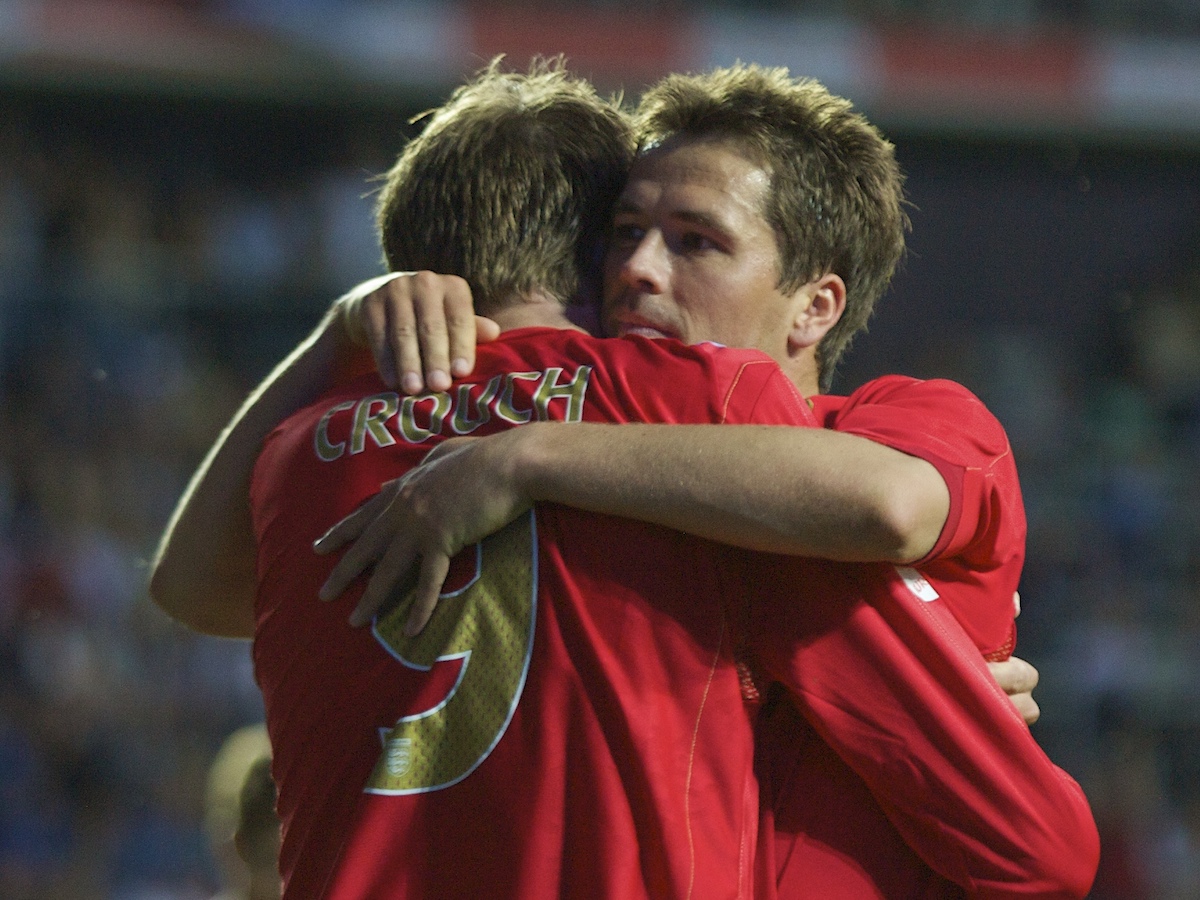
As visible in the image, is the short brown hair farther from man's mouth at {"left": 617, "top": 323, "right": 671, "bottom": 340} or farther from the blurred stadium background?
the blurred stadium background

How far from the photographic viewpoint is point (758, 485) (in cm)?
175

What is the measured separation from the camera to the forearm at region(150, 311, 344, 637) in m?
2.35

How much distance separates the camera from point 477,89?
7.79 ft

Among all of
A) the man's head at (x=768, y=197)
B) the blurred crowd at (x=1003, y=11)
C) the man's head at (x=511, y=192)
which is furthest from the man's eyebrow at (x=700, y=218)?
the blurred crowd at (x=1003, y=11)

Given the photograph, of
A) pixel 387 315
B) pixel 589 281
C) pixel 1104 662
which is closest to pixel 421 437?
pixel 387 315

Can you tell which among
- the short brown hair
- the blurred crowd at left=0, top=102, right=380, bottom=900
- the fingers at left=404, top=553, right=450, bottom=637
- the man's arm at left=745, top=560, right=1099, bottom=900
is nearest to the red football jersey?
the man's arm at left=745, top=560, right=1099, bottom=900

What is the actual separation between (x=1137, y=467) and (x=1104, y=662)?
1987mm

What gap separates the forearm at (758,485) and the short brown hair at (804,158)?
60 cm

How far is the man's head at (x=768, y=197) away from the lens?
7.32 ft

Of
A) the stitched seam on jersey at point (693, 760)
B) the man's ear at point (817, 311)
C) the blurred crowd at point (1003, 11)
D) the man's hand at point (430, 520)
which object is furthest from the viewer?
the blurred crowd at point (1003, 11)

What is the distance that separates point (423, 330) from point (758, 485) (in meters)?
0.56

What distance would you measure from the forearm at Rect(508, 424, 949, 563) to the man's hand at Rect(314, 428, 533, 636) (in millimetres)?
39

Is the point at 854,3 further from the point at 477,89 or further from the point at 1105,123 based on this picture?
the point at 477,89

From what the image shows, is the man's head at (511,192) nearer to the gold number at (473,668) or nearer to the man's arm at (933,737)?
the gold number at (473,668)
